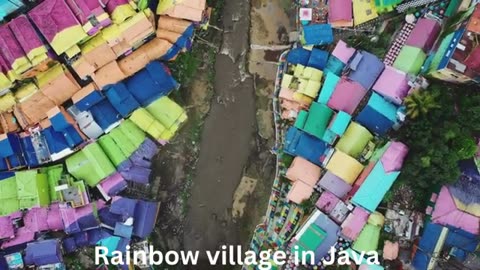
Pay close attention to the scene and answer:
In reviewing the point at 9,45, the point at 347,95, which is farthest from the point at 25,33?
the point at 347,95

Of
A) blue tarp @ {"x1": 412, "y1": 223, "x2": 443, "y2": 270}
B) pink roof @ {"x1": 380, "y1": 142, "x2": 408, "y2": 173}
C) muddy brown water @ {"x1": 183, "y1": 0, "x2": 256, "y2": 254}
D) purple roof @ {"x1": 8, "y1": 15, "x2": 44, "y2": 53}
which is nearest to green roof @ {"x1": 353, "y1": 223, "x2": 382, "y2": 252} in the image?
blue tarp @ {"x1": 412, "y1": 223, "x2": 443, "y2": 270}

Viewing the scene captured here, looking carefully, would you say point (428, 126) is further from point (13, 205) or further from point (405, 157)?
point (13, 205)

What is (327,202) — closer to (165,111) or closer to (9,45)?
(165,111)

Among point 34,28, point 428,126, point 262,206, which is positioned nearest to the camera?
point 428,126

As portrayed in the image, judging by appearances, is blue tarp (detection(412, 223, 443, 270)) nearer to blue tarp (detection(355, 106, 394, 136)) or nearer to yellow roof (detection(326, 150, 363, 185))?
yellow roof (detection(326, 150, 363, 185))

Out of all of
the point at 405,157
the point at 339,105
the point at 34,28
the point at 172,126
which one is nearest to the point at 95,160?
the point at 172,126

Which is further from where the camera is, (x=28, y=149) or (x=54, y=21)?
(x=28, y=149)

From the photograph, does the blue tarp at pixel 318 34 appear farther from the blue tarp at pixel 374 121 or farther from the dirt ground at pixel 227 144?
the blue tarp at pixel 374 121
